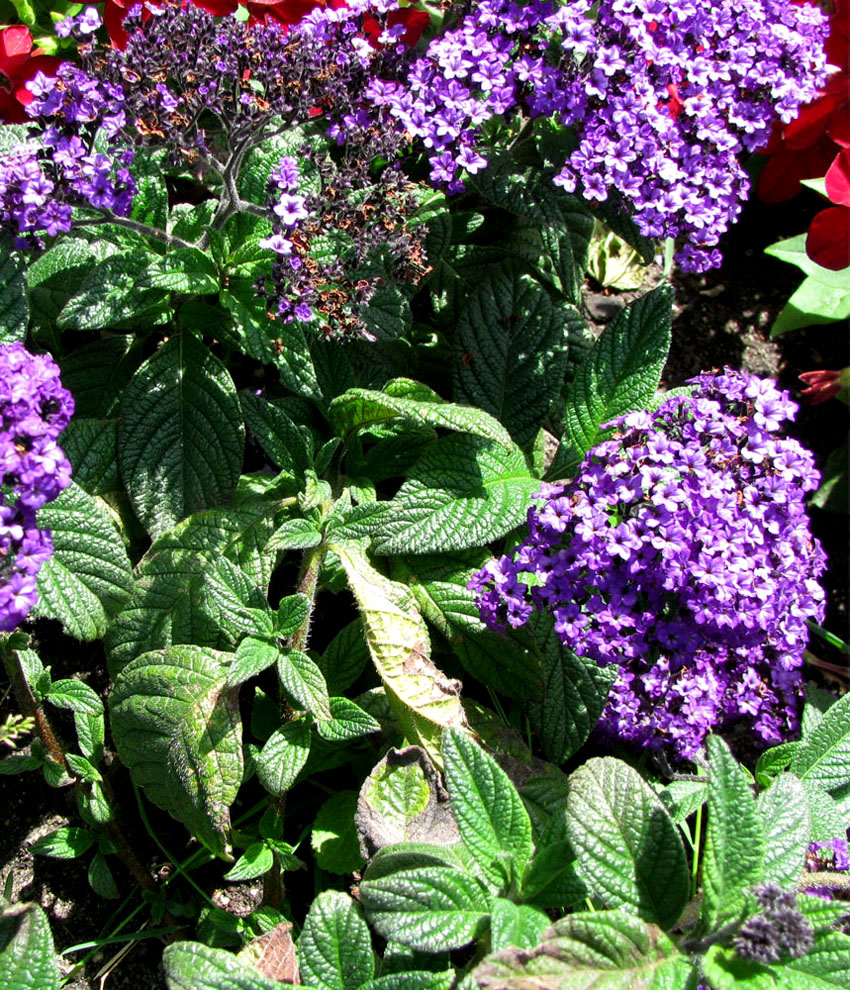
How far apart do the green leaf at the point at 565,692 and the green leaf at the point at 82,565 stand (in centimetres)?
96

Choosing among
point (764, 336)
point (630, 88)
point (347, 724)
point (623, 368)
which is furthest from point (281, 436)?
point (764, 336)

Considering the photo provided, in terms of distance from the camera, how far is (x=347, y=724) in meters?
2.10

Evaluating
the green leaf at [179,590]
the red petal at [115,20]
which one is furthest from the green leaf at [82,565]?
the red petal at [115,20]

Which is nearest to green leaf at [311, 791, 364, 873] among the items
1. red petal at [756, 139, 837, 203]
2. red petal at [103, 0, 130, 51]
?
red petal at [103, 0, 130, 51]

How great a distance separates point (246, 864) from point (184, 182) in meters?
1.99

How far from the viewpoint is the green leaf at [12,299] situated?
7.28 feet

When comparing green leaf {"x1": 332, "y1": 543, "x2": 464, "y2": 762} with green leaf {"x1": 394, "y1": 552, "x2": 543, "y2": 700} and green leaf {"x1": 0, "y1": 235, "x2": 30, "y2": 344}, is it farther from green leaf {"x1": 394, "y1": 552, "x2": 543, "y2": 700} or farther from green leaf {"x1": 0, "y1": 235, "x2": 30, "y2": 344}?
green leaf {"x1": 0, "y1": 235, "x2": 30, "y2": 344}

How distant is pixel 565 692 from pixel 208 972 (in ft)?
3.33

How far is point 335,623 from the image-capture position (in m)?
2.75

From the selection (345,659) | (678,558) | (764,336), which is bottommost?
(345,659)

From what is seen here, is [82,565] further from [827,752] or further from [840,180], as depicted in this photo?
[840,180]

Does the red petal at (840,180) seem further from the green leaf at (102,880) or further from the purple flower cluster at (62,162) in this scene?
the green leaf at (102,880)

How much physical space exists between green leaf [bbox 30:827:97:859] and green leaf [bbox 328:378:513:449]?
1082mm

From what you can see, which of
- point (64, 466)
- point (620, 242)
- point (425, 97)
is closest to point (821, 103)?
point (620, 242)
